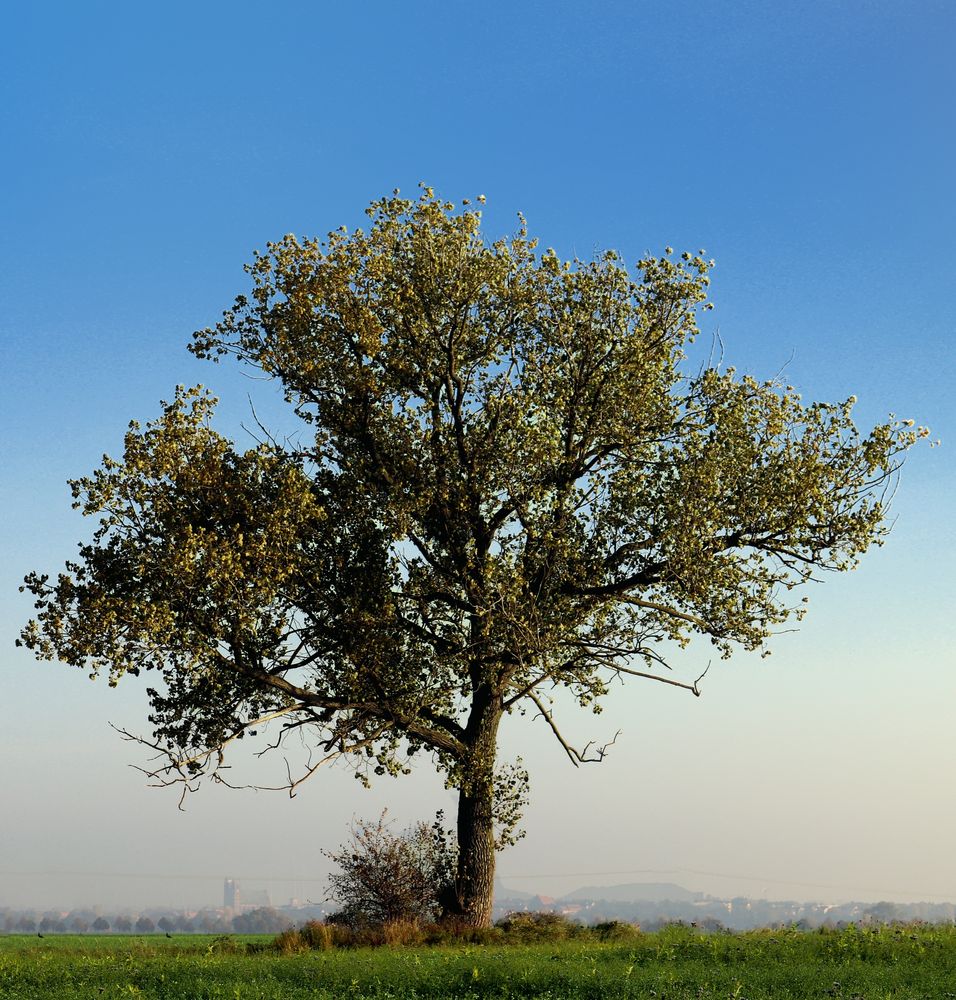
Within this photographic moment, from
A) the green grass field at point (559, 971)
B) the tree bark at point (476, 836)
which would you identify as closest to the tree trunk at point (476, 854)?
the tree bark at point (476, 836)

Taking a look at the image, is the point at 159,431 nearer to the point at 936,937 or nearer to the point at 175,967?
the point at 175,967

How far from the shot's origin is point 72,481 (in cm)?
2727

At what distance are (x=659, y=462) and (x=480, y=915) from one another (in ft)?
43.8

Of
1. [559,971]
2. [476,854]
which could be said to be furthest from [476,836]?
[559,971]

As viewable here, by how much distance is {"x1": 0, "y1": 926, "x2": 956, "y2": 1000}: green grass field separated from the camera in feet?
60.2

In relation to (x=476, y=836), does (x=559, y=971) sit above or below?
below

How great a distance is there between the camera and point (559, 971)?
19.5 meters

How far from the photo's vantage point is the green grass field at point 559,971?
18359 mm

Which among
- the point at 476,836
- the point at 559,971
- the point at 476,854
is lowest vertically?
the point at 559,971

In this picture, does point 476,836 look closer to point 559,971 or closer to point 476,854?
point 476,854

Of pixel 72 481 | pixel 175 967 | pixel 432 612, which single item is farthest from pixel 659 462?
pixel 175 967

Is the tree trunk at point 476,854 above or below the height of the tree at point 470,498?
below

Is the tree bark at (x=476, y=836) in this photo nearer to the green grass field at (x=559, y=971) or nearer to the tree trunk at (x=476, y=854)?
the tree trunk at (x=476, y=854)

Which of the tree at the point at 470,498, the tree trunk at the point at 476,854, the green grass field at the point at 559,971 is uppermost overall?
the tree at the point at 470,498
